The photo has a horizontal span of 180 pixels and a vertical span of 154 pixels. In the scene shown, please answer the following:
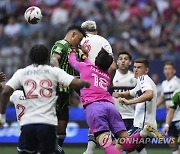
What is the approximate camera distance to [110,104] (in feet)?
37.9

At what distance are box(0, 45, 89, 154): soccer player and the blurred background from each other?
990cm

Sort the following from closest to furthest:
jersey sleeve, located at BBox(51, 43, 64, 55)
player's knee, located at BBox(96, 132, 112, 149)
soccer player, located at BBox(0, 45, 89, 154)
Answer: soccer player, located at BBox(0, 45, 89, 154), player's knee, located at BBox(96, 132, 112, 149), jersey sleeve, located at BBox(51, 43, 64, 55)

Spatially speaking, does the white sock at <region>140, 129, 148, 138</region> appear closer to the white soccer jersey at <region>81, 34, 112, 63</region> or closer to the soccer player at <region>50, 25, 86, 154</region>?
the soccer player at <region>50, 25, 86, 154</region>

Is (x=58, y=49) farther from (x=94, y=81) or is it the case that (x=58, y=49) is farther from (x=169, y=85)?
(x=169, y=85)

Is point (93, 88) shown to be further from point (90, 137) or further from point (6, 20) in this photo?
point (6, 20)

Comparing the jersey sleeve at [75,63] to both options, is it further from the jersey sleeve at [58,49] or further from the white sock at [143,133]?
the white sock at [143,133]

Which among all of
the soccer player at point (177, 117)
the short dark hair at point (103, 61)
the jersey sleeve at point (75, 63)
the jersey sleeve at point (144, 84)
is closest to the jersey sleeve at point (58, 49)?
the jersey sleeve at point (75, 63)

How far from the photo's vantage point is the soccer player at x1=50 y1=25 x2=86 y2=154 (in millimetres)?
12148

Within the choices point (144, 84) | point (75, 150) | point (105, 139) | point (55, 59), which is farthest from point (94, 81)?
point (75, 150)

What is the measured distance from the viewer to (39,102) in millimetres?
10016

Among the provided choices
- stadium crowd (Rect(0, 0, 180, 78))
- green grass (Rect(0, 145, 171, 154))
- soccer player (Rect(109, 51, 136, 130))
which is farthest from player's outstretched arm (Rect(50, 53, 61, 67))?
stadium crowd (Rect(0, 0, 180, 78))

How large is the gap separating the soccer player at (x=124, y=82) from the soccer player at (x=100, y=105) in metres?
2.99

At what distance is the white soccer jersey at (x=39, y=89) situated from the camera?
9992 mm

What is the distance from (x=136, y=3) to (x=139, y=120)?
41.1 ft
